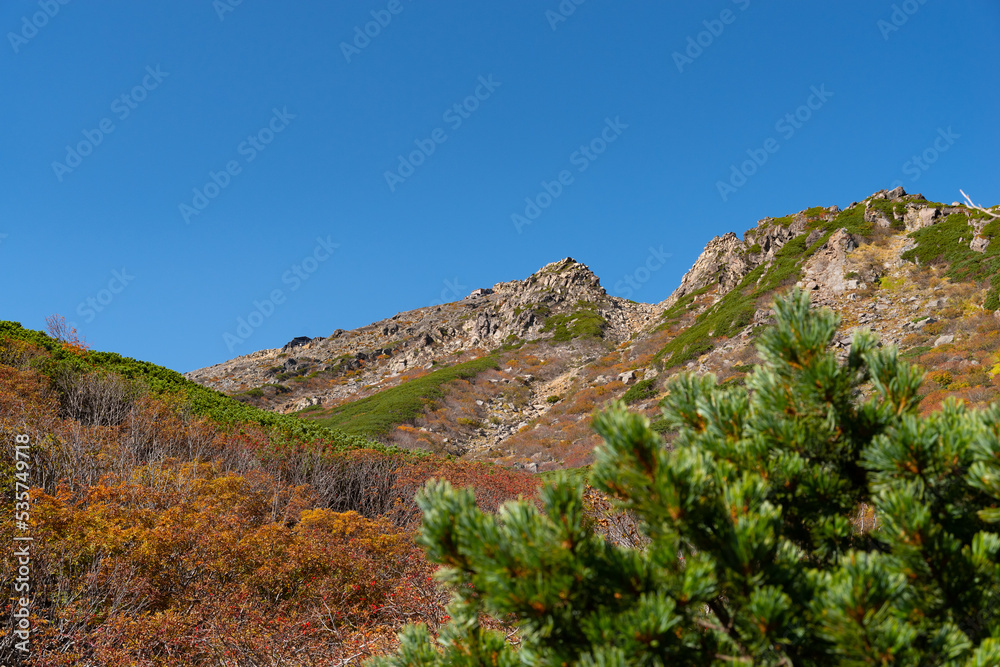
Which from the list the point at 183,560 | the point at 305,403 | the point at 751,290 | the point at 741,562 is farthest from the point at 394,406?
the point at 741,562

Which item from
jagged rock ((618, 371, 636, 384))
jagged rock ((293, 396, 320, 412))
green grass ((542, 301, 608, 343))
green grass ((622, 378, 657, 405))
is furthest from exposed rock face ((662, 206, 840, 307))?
jagged rock ((293, 396, 320, 412))

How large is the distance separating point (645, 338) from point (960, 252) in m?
23.2

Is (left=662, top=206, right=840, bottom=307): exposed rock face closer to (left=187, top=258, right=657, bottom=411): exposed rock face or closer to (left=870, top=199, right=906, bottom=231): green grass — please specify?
(left=870, top=199, right=906, bottom=231): green grass

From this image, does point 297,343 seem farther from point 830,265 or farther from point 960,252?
point 960,252

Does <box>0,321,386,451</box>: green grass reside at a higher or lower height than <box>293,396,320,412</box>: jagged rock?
lower

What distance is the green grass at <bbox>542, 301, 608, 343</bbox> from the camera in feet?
185

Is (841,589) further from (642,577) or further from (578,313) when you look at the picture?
(578,313)

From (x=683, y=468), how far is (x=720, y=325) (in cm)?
3608

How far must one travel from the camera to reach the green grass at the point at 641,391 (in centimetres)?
3123

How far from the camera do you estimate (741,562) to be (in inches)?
63.6

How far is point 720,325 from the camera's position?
3484cm

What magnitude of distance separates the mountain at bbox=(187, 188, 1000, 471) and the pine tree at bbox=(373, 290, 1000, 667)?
366cm

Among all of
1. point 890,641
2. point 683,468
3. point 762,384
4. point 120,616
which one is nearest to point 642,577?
point 683,468

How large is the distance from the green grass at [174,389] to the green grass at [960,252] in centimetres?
2588
